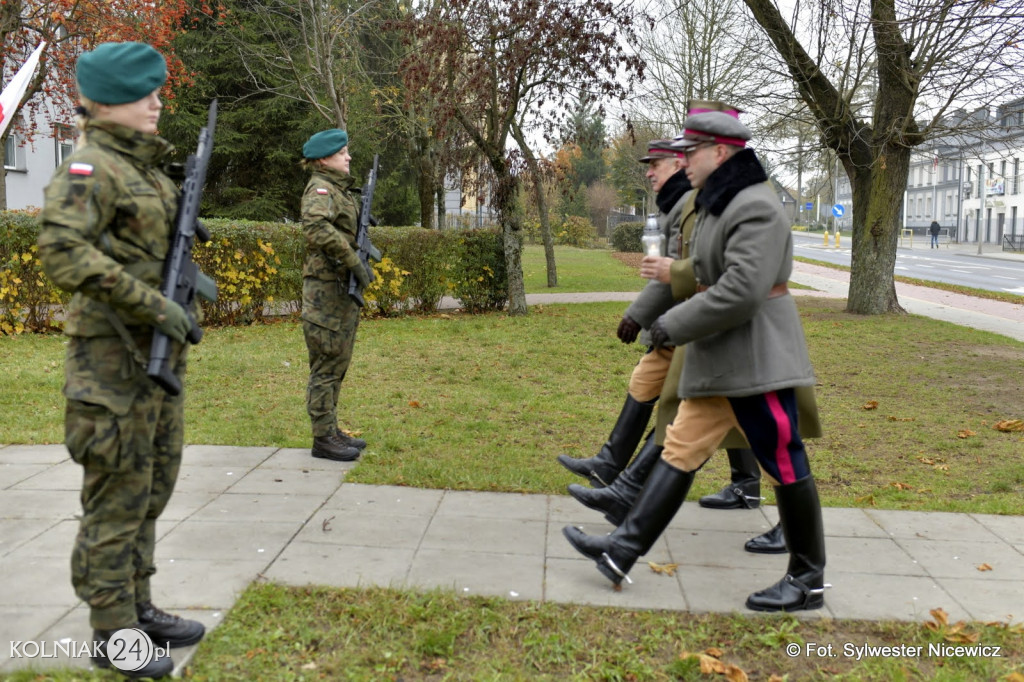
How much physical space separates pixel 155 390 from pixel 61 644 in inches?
41.6

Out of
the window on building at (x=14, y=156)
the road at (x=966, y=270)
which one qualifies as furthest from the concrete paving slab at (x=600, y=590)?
the window on building at (x=14, y=156)

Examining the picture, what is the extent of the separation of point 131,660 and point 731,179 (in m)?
2.90

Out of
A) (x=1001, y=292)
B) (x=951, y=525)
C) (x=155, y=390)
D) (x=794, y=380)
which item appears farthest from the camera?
(x=1001, y=292)

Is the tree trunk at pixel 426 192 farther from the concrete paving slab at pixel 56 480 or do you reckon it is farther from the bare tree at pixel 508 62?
the concrete paving slab at pixel 56 480

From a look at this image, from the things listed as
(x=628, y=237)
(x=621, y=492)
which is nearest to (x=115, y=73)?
(x=621, y=492)

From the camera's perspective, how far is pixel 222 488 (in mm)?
5285

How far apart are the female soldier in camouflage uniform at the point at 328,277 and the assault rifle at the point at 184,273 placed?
7.80 ft

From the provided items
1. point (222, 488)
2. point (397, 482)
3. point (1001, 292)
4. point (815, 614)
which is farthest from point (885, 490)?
point (1001, 292)

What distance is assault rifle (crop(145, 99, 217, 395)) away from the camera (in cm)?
294

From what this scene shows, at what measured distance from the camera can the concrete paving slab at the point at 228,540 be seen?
4195mm

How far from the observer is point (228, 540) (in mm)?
4395

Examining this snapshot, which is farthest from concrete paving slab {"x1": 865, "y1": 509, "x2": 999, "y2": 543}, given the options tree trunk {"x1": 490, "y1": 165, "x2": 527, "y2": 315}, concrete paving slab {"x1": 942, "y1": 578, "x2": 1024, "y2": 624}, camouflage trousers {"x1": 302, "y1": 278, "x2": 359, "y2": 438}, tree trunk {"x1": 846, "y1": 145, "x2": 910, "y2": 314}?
tree trunk {"x1": 846, "y1": 145, "x2": 910, "y2": 314}

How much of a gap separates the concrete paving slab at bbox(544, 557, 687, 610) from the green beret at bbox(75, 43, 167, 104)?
2.56m

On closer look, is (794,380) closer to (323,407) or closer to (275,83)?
(323,407)
